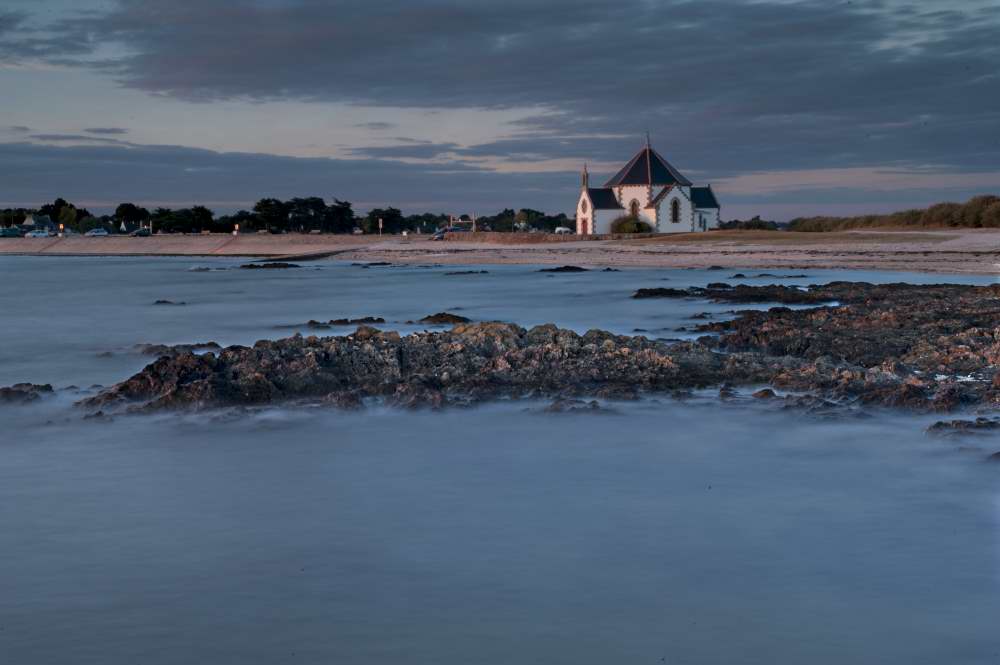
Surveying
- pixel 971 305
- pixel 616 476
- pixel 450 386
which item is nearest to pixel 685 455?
pixel 616 476

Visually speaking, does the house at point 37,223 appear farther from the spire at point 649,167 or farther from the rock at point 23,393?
the rock at point 23,393

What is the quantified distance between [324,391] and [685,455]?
453 centimetres

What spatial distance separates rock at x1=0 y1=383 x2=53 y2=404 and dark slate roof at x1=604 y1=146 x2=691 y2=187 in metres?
75.9

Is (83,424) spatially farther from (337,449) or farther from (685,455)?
(685,455)

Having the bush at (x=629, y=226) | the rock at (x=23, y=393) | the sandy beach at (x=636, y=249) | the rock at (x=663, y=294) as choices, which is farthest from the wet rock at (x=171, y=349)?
the bush at (x=629, y=226)

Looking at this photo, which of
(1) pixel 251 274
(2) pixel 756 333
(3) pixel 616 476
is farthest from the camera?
(1) pixel 251 274

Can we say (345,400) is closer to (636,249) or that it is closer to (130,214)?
(636,249)

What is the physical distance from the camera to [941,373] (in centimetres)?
1248

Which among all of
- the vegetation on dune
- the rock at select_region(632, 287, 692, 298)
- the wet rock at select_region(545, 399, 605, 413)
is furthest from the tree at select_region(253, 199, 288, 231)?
the wet rock at select_region(545, 399, 605, 413)

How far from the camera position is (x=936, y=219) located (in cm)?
6656

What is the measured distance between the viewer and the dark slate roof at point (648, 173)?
86.1 m

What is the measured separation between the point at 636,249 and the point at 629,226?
853 inches

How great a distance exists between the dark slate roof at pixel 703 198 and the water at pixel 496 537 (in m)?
81.3

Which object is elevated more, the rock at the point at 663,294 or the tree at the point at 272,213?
the tree at the point at 272,213
